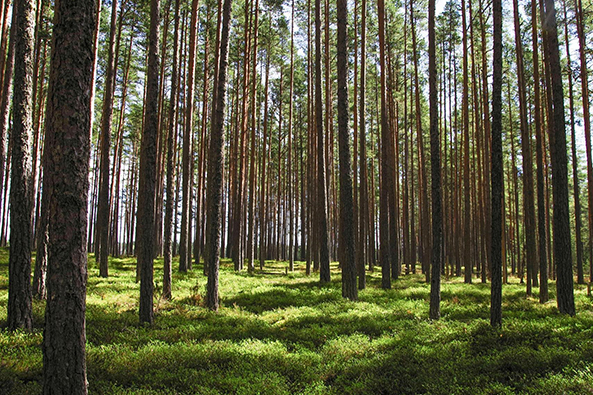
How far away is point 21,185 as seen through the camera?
7008 millimetres

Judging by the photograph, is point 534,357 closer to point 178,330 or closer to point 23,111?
point 178,330

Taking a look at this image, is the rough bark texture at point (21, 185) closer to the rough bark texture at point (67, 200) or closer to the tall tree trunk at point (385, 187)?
the rough bark texture at point (67, 200)

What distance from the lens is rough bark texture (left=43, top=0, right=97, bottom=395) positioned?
12.6 ft

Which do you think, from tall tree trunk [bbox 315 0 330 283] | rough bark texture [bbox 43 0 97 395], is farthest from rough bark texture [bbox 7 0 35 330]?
tall tree trunk [bbox 315 0 330 283]

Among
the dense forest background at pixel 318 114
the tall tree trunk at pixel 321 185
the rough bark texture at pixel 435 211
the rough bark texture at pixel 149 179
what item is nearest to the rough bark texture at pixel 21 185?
the dense forest background at pixel 318 114

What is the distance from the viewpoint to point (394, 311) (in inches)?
427

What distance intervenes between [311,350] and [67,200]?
533cm

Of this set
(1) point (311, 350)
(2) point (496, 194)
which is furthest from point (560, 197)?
(1) point (311, 350)

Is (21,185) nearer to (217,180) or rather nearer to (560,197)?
(217,180)

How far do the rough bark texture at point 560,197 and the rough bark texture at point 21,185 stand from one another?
13256mm

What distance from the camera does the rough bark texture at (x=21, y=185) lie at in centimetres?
680

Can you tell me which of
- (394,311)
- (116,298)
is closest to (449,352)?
(394,311)

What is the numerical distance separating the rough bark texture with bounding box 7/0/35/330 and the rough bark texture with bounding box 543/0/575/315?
43.5 ft

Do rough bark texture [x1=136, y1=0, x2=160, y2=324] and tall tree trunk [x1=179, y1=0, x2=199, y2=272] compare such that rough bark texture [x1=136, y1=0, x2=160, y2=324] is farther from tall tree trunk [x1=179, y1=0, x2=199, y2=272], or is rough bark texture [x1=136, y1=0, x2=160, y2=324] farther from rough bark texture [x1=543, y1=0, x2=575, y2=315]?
rough bark texture [x1=543, y1=0, x2=575, y2=315]
